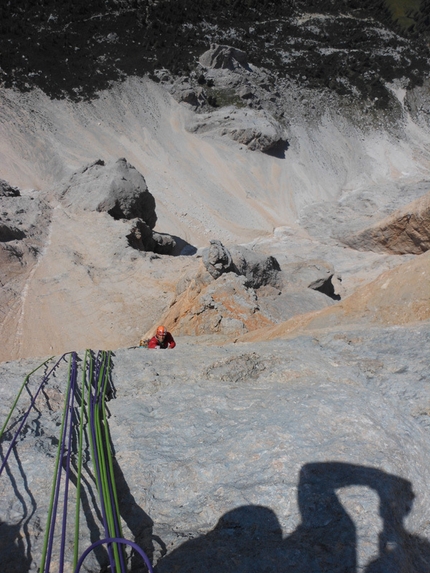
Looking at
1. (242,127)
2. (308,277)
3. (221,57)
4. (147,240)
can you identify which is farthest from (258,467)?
(221,57)

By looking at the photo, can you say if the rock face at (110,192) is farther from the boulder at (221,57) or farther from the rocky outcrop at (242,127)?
the boulder at (221,57)

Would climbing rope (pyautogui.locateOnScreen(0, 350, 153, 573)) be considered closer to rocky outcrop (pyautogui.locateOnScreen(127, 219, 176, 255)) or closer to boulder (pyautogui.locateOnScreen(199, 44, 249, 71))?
rocky outcrop (pyautogui.locateOnScreen(127, 219, 176, 255))

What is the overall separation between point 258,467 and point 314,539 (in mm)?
607

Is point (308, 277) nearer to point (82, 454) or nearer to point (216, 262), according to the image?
point (216, 262)

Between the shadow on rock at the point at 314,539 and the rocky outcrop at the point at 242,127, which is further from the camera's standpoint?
the rocky outcrop at the point at 242,127

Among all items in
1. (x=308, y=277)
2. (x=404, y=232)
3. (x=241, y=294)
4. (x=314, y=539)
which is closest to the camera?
(x=314, y=539)

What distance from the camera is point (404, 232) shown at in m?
12.6

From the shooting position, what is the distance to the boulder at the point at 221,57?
1328 inches

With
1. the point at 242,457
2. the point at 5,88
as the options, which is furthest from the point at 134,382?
the point at 5,88

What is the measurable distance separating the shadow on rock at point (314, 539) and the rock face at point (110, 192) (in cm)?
1588

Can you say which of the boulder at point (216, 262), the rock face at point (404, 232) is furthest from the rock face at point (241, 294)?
the rock face at point (404, 232)

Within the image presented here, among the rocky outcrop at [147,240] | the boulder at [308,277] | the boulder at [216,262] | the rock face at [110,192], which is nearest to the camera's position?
the boulder at [216,262]

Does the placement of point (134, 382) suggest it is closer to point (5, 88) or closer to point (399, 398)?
point (399, 398)

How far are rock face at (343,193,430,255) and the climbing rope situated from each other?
10747 mm
